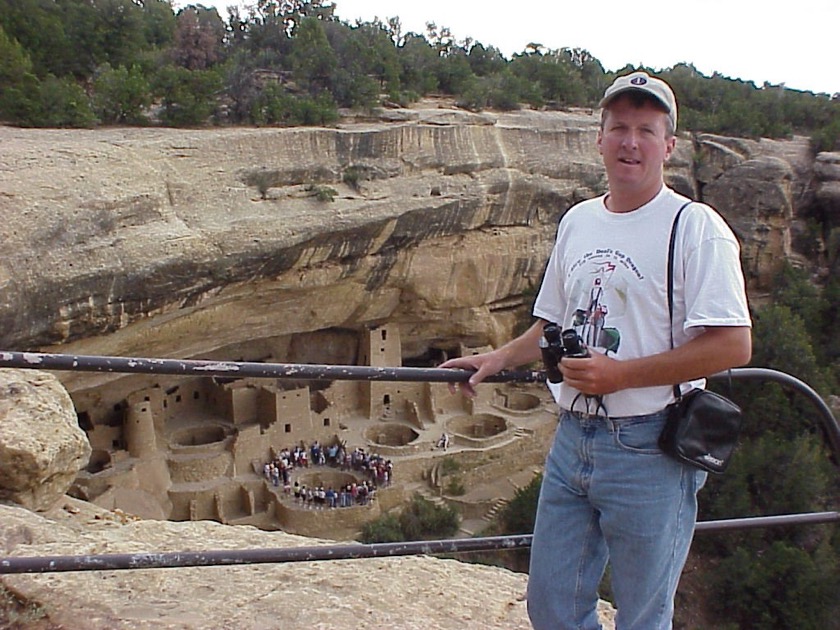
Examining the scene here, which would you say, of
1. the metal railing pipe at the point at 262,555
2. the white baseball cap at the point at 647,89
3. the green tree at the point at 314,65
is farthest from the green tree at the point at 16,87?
the white baseball cap at the point at 647,89

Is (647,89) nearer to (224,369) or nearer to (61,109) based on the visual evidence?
(224,369)

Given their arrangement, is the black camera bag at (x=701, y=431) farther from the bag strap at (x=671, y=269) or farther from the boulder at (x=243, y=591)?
the boulder at (x=243, y=591)

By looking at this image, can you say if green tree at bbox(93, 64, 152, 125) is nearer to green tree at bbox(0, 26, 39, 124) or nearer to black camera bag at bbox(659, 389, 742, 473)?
green tree at bbox(0, 26, 39, 124)

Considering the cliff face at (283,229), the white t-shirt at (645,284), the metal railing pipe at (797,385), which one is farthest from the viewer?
the cliff face at (283,229)

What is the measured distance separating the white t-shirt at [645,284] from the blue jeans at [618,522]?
7 centimetres

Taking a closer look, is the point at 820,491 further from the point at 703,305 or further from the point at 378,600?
the point at 703,305

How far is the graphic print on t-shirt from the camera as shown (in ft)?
5.07

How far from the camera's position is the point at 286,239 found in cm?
983

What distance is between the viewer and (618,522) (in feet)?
5.06

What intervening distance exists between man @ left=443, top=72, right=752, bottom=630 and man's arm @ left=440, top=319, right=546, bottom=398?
204mm

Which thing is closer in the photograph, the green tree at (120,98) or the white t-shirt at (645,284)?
the white t-shirt at (645,284)

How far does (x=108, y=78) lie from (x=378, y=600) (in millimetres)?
10174

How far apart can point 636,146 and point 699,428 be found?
604 millimetres

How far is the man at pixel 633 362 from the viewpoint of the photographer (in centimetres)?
145
